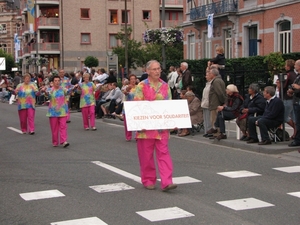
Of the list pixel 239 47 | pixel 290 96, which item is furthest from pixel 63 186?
pixel 239 47

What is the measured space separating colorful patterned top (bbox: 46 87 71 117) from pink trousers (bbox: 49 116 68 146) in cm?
13

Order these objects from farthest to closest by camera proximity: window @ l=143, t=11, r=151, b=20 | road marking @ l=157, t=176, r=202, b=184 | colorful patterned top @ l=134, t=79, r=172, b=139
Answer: window @ l=143, t=11, r=151, b=20
road marking @ l=157, t=176, r=202, b=184
colorful patterned top @ l=134, t=79, r=172, b=139

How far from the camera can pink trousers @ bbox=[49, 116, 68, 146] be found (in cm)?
1462

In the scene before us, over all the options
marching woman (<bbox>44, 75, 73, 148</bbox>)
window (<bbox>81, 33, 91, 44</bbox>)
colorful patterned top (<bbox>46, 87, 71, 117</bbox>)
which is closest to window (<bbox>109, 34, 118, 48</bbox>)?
window (<bbox>81, 33, 91, 44</bbox>)

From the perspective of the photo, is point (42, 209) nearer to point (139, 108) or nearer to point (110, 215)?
point (110, 215)

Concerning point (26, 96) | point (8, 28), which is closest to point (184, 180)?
point (26, 96)

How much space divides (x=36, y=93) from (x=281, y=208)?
11750 millimetres

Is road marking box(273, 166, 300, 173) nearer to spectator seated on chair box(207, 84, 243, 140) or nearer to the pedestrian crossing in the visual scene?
the pedestrian crossing

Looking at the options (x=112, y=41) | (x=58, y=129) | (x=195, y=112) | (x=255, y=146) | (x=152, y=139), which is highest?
(x=112, y=41)

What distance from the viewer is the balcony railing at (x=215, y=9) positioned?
33781mm

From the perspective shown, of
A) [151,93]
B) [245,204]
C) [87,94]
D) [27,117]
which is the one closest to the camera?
[245,204]

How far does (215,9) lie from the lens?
3519 cm

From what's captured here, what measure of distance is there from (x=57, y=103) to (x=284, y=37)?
60.0 ft

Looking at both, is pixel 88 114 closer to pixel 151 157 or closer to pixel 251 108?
pixel 251 108
